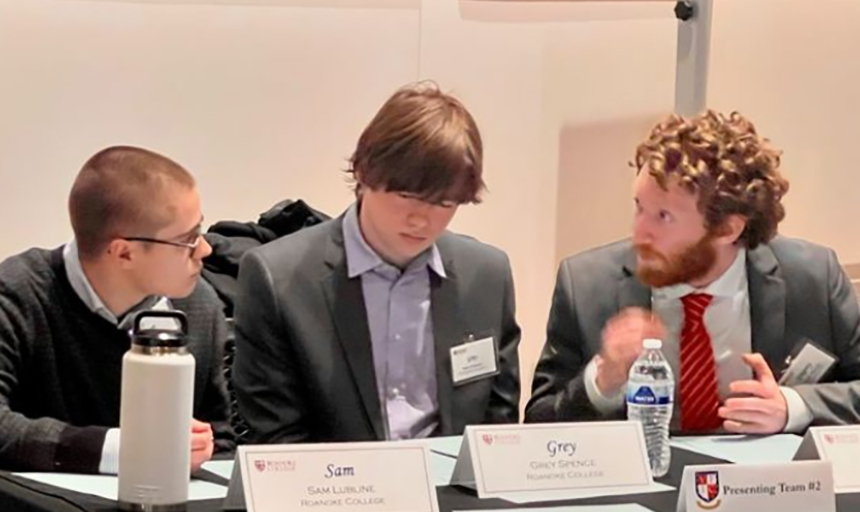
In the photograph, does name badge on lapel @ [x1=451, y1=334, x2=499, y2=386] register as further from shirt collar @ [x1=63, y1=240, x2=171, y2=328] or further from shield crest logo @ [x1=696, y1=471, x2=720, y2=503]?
shield crest logo @ [x1=696, y1=471, x2=720, y2=503]

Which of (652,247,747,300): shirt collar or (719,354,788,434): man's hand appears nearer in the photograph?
(719,354,788,434): man's hand

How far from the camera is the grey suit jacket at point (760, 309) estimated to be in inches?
91.6

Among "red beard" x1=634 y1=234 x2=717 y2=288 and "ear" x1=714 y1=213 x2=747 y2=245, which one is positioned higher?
"ear" x1=714 y1=213 x2=747 y2=245

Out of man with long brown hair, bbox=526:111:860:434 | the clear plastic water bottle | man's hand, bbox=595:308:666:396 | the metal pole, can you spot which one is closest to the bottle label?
the clear plastic water bottle

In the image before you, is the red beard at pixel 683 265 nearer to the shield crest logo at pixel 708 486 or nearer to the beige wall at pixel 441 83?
the shield crest logo at pixel 708 486

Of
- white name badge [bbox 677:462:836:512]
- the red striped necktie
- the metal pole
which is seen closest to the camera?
white name badge [bbox 677:462:836:512]

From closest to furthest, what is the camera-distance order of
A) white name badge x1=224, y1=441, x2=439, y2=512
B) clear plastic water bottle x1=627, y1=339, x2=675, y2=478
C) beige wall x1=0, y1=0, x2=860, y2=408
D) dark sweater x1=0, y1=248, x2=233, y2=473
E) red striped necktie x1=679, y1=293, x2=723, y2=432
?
1. white name badge x1=224, y1=441, x2=439, y2=512
2. clear plastic water bottle x1=627, y1=339, x2=675, y2=478
3. dark sweater x1=0, y1=248, x2=233, y2=473
4. red striped necktie x1=679, y1=293, x2=723, y2=432
5. beige wall x1=0, y1=0, x2=860, y2=408

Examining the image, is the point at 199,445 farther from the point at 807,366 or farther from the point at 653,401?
the point at 807,366

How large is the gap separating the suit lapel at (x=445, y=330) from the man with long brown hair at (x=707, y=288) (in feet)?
0.62

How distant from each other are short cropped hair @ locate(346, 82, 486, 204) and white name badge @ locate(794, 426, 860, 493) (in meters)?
0.65

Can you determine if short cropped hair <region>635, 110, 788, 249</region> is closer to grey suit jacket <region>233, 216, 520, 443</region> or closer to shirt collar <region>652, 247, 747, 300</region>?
shirt collar <region>652, 247, 747, 300</region>

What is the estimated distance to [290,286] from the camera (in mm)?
2139

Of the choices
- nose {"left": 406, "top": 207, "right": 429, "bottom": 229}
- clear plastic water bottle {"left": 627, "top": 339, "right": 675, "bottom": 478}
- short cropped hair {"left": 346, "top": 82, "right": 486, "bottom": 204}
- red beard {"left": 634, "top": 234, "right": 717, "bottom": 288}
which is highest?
short cropped hair {"left": 346, "top": 82, "right": 486, "bottom": 204}

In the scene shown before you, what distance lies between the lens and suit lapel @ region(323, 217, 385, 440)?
2.12 m
